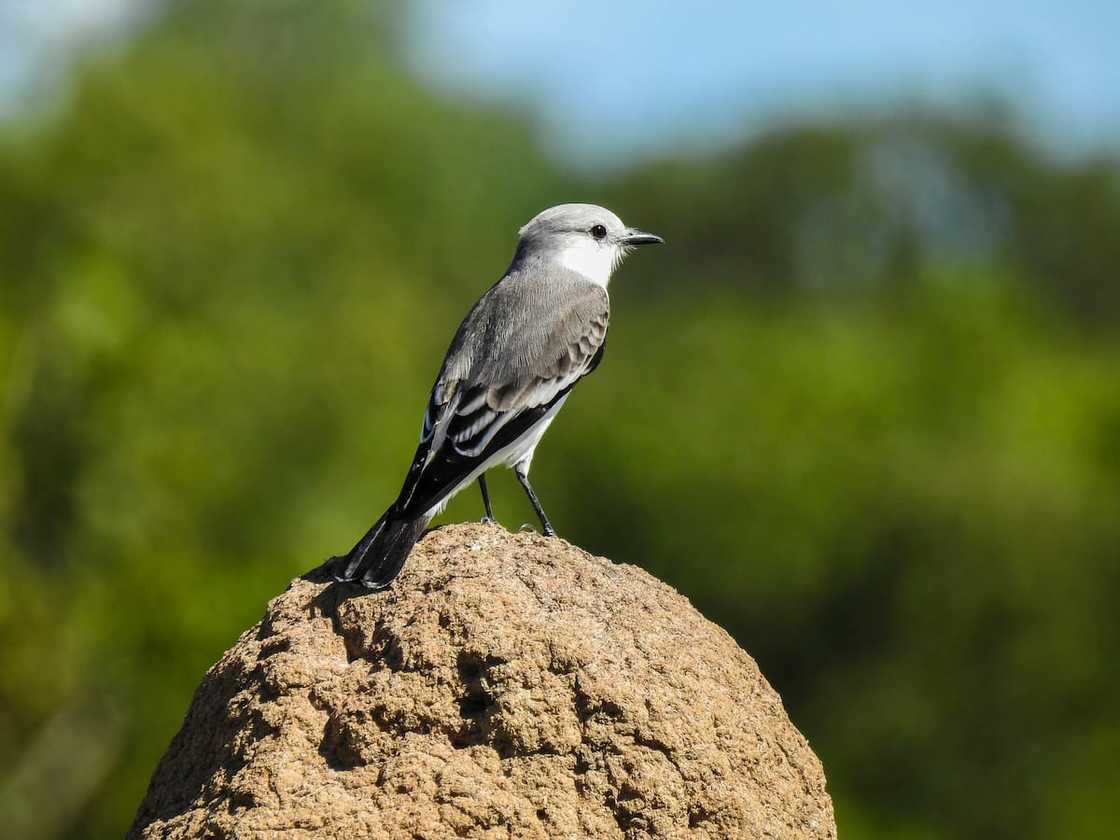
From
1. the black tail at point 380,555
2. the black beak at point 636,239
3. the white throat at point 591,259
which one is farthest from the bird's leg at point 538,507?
the black beak at point 636,239

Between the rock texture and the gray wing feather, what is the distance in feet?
6.10

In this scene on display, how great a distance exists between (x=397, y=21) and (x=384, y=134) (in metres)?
11.3

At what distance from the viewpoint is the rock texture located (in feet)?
21.4

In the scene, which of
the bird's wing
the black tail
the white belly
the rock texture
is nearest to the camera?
the rock texture

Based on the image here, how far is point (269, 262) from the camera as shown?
54.8 metres

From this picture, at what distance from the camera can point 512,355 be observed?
9.42 metres

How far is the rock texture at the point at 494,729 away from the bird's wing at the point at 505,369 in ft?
4.15

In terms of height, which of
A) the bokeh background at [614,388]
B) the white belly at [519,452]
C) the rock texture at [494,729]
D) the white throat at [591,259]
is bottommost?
the rock texture at [494,729]

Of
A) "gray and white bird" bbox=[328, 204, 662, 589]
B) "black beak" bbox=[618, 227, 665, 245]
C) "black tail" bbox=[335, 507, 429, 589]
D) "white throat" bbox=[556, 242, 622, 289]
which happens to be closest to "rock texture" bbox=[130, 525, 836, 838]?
"black tail" bbox=[335, 507, 429, 589]

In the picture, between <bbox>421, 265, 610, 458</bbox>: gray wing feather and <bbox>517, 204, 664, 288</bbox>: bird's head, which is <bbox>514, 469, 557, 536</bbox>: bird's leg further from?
<bbox>517, 204, 664, 288</bbox>: bird's head

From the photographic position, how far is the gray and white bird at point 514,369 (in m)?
8.49

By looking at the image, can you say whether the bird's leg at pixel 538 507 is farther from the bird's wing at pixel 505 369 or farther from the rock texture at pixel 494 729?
the rock texture at pixel 494 729

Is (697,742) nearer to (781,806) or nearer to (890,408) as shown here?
(781,806)

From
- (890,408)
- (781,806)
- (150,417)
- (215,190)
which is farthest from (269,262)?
(781,806)
